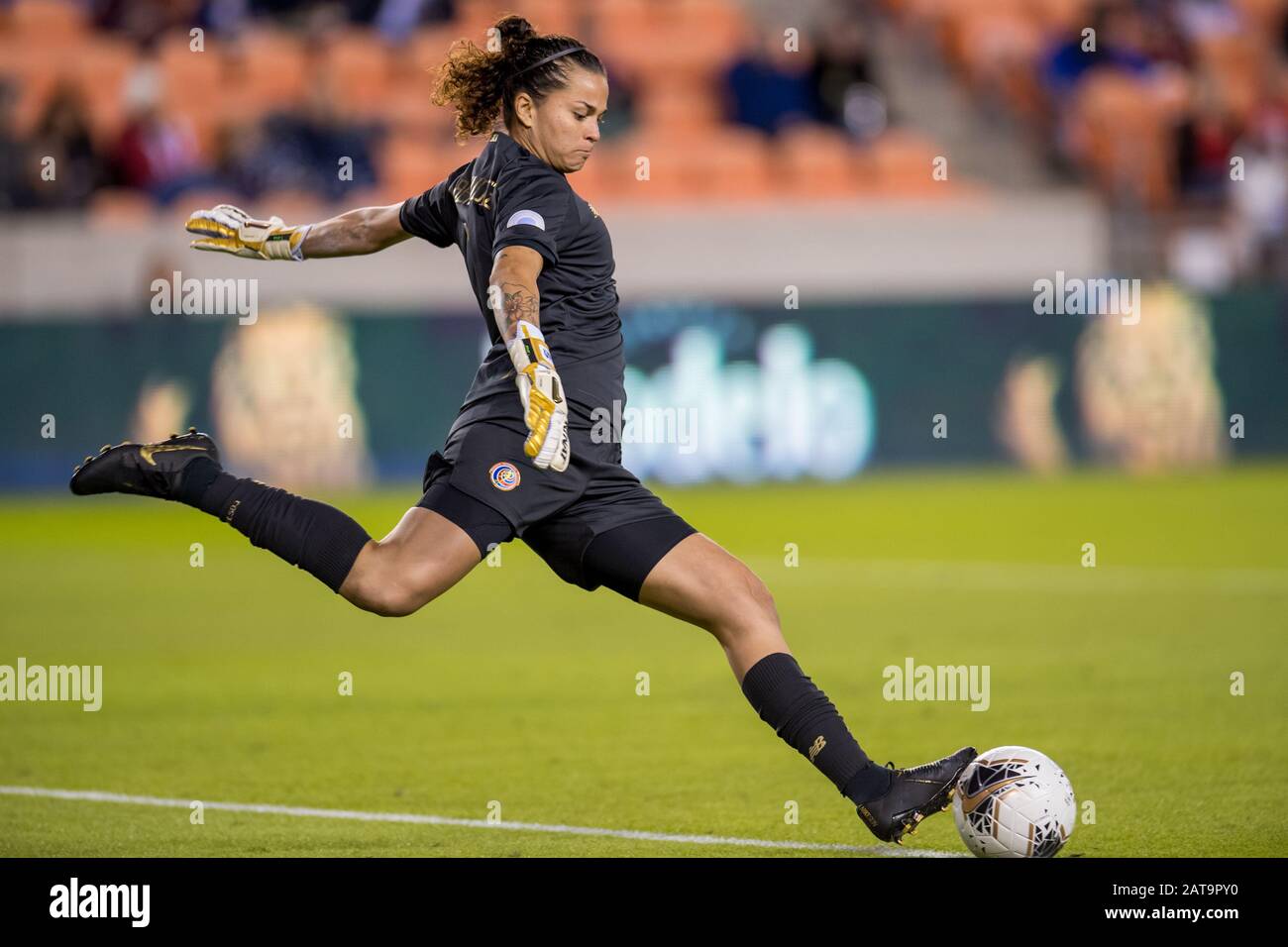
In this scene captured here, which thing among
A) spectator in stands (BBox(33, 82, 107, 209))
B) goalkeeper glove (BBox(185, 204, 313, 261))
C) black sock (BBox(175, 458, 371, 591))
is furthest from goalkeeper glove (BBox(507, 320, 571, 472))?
spectator in stands (BBox(33, 82, 107, 209))

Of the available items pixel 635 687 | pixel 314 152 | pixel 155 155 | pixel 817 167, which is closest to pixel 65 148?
pixel 155 155

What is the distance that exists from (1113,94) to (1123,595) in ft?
39.6

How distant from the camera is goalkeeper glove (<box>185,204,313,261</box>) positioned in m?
6.66

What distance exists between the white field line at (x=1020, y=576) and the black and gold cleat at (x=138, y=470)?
762 cm

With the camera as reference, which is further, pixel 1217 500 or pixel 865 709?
pixel 1217 500

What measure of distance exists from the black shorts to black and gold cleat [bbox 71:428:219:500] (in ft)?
2.52

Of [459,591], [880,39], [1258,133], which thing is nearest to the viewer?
[459,591]

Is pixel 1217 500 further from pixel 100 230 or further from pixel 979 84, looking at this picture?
pixel 100 230

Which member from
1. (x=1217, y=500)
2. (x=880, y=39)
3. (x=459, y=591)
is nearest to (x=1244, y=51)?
(x=880, y=39)

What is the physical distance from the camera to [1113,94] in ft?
75.0

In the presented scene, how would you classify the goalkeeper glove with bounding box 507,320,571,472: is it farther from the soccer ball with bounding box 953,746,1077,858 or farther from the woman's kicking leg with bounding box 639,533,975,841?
the soccer ball with bounding box 953,746,1077,858

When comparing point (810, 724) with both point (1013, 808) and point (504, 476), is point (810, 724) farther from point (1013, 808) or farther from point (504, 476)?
point (504, 476)

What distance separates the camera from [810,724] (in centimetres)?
570

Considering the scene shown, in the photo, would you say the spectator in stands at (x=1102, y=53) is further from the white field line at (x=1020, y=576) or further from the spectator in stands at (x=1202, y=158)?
the white field line at (x=1020, y=576)
